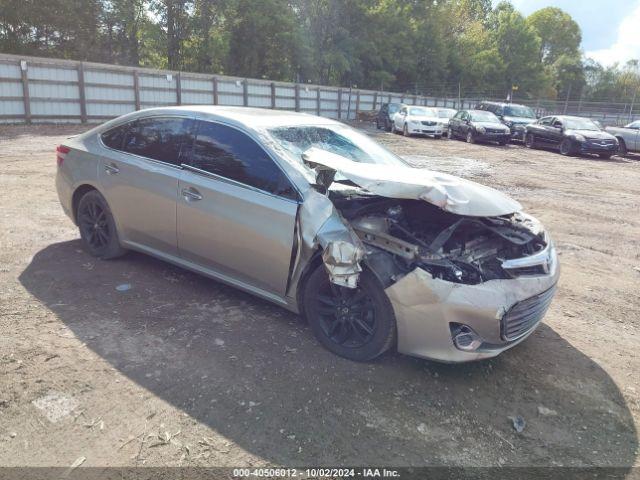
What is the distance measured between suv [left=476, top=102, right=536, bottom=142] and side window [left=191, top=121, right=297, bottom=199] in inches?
817

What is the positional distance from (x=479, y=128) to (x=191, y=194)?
1915 centimetres

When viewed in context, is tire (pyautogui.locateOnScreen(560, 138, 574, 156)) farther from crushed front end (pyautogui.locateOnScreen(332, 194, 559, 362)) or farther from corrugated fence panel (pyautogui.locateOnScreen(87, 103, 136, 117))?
corrugated fence panel (pyautogui.locateOnScreen(87, 103, 136, 117))

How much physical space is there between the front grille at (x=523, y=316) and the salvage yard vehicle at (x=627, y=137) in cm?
1822

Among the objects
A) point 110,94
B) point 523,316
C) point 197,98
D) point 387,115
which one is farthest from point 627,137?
point 110,94

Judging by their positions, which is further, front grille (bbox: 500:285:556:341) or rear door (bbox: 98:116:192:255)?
rear door (bbox: 98:116:192:255)

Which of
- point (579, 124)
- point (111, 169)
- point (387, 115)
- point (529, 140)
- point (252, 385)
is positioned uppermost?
point (579, 124)

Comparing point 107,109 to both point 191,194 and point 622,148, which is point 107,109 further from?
point 622,148

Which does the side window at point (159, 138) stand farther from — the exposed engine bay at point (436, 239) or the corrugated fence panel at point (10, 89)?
the corrugated fence panel at point (10, 89)

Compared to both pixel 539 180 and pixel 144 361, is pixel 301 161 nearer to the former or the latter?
pixel 144 361

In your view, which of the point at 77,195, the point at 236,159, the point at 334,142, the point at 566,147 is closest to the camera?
the point at 236,159

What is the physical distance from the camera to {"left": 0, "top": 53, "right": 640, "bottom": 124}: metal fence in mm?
17031

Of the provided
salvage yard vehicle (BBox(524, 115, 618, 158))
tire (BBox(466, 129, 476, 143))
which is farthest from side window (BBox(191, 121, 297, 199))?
tire (BBox(466, 129, 476, 143))

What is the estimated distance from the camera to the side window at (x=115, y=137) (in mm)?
4730

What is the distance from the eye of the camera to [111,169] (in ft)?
15.2
